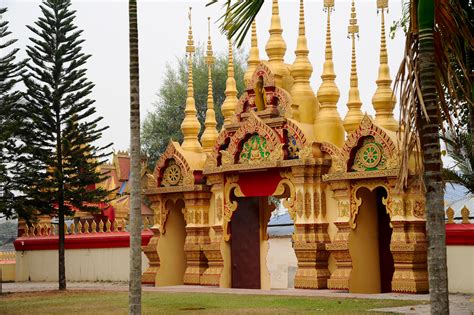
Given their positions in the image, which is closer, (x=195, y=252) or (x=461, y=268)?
(x=461, y=268)

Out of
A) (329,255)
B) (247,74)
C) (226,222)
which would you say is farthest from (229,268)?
(247,74)

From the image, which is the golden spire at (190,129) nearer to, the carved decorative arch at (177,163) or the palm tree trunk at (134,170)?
the carved decorative arch at (177,163)

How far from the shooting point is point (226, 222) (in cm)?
1977

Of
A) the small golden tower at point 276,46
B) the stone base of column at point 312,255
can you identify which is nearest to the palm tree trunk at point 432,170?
the stone base of column at point 312,255

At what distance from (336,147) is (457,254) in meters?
3.20

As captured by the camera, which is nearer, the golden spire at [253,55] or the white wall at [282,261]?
the golden spire at [253,55]

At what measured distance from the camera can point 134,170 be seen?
10.6 metres

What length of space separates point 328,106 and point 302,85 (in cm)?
83

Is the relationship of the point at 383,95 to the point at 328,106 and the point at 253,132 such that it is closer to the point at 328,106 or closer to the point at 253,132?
the point at 328,106

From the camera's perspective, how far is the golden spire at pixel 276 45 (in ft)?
64.6

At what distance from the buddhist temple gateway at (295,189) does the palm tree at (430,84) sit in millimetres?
7086

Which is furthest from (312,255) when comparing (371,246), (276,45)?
(276,45)

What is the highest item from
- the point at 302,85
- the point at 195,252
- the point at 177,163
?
the point at 302,85

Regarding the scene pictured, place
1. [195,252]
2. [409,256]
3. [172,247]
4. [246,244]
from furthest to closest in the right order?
1. [172,247]
2. [246,244]
3. [195,252]
4. [409,256]
